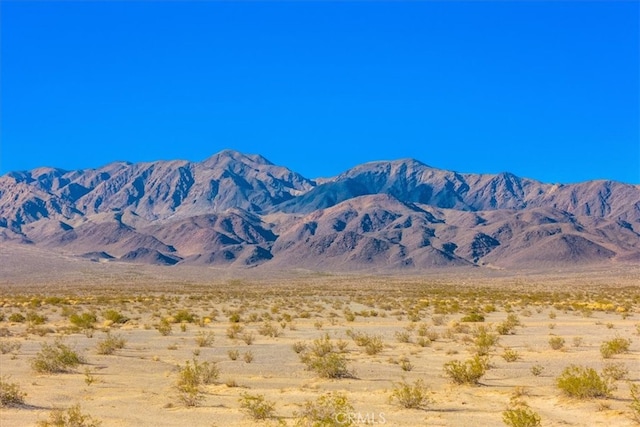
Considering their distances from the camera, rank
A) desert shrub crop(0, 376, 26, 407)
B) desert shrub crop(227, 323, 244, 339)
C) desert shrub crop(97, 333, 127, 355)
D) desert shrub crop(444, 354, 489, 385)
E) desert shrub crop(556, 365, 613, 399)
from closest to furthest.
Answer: desert shrub crop(556, 365, 613, 399) < desert shrub crop(0, 376, 26, 407) < desert shrub crop(444, 354, 489, 385) < desert shrub crop(97, 333, 127, 355) < desert shrub crop(227, 323, 244, 339)

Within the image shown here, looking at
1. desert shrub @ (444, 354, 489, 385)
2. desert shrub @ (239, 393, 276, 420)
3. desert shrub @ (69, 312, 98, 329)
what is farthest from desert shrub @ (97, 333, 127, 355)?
desert shrub @ (444, 354, 489, 385)

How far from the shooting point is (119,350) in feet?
83.1

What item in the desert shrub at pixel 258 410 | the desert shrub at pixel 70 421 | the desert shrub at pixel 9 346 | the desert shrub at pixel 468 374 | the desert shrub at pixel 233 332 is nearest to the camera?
the desert shrub at pixel 70 421

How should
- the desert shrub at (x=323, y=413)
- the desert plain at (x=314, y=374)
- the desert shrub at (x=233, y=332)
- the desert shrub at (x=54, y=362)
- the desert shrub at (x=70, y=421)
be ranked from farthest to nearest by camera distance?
1. the desert shrub at (x=233, y=332)
2. the desert shrub at (x=54, y=362)
3. the desert plain at (x=314, y=374)
4. the desert shrub at (x=70, y=421)
5. the desert shrub at (x=323, y=413)

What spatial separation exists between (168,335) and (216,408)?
15.9m

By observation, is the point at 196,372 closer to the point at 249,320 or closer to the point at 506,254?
the point at 249,320

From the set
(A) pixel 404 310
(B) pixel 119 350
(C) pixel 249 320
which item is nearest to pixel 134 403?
(B) pixel 119 350

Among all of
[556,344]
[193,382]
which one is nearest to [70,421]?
[193,382]

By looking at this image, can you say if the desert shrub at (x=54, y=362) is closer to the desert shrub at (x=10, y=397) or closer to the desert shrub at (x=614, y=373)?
the desert shrub at (x=10, y=397)

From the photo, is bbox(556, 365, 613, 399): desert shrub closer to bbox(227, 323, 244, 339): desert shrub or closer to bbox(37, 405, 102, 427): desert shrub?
bbox(37, 405, 102, 427): desert shrub

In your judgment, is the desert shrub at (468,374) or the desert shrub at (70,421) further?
the desert shrub at (468,374)

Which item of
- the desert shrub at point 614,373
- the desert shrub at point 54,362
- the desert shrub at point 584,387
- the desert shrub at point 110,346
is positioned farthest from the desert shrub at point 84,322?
the desert shrub at point 584,387

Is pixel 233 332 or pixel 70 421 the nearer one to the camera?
pixel 70 421

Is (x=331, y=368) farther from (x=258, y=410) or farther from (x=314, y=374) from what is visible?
(x=258, y=410)
